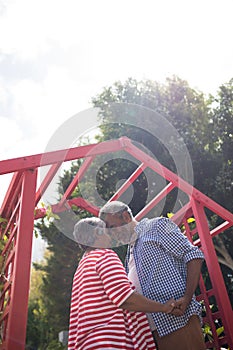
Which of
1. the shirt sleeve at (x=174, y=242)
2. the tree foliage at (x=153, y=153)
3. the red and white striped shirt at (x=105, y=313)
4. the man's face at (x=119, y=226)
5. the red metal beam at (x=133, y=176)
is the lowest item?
the red and white striped shirt at (x=105, y=313)

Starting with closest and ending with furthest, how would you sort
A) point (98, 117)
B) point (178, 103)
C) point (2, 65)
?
point (2, 65)
point (178, 103)
point (98, 117)

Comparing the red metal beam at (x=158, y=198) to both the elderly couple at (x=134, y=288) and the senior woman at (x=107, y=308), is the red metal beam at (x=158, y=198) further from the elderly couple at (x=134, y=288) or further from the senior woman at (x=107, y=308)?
the senior woman at (x=107, y=308)

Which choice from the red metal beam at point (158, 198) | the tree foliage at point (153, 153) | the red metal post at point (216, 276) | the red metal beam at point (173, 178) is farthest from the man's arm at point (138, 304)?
the tree foliage at point (153, 153)

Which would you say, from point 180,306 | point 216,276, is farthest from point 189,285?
point 216,276

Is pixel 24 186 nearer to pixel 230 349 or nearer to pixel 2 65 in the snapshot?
pixel 230 349

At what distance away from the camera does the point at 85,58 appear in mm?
6898

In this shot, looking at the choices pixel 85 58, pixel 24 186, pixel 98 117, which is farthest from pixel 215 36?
pixel 24 186

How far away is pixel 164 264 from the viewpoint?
2307mm

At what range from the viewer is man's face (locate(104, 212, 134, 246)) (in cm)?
233

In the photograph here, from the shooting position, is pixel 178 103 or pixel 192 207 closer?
pixel 192 207

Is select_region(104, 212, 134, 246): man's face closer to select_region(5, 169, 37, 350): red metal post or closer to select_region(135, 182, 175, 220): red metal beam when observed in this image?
select_region(5, 169, 37, 350): red metal post

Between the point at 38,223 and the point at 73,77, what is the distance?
22.2ft

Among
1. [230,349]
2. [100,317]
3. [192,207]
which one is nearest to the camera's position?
[100,317]

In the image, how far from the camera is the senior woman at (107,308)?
1.91 metres
